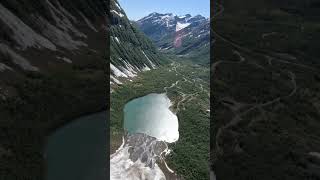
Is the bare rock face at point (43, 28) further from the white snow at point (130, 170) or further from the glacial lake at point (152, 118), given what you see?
the white snow at point (130, 170)

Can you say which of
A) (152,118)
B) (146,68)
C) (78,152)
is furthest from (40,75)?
(146,68)

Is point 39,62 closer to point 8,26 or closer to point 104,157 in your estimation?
point 8,26

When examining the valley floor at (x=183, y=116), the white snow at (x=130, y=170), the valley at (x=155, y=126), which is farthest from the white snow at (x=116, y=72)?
the white snow at (x=130, y=170)

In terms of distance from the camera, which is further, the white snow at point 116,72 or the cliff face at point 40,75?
the white snow at point 116,72

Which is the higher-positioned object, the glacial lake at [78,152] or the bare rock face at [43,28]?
the bare rock face at [43,28]

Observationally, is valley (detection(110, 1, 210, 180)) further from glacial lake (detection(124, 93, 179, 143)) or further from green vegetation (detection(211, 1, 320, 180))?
green vegetation (detection(211, 1, 320, 180))

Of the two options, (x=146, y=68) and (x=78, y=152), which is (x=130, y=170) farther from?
(x=146, y=68)

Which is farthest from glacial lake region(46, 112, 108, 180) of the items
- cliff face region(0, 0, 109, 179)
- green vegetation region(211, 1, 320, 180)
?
green vegetation region(211, 1, 320, 180)
